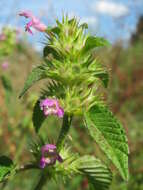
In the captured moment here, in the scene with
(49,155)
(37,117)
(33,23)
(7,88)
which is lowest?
(49,155)

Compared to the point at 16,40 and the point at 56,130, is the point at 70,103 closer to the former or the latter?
the point at 16,40

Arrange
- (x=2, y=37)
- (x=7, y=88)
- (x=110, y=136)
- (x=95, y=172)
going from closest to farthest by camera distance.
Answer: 1. (x=110, y=136)
2. (x=95, y=172)
3. (x=7, y=88)
4. (x=2, y=37)

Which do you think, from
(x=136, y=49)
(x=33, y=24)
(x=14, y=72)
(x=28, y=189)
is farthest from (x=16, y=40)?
(x=136, y=49)

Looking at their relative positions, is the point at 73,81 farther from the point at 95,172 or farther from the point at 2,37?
the point at 2,37

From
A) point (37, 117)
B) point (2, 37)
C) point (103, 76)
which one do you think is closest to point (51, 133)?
point (2, 37)

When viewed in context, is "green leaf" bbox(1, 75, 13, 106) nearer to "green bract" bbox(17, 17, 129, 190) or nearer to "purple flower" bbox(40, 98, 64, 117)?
"green bract" bbox(17, 17, 129, 190)

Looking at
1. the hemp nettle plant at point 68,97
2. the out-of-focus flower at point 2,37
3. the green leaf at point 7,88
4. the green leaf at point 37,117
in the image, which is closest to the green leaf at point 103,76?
the hemp nettle plant at point 68,97

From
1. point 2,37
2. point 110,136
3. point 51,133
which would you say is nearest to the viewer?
→ point 110,136

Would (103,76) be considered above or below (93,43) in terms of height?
below

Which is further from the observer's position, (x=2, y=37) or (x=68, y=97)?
(x=2, y=37)
